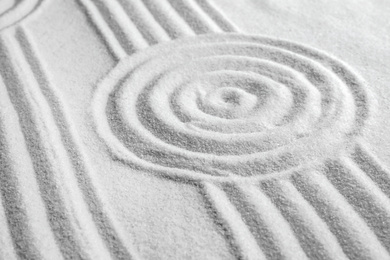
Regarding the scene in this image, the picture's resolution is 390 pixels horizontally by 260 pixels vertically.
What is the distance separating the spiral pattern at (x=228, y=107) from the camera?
36.9 inches

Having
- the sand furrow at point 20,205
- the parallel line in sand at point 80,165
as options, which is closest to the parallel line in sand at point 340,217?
the parallel line in sand at point 80,165

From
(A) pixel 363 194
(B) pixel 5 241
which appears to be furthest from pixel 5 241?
(A) pixel 363 194

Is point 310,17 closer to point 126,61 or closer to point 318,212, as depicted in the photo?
point 126,61

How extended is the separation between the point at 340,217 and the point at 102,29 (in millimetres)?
787

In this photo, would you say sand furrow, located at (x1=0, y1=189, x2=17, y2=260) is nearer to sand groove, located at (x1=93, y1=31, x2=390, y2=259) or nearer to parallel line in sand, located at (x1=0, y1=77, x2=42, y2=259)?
parallel line in sand, located at (x1=0, y1=77, x2=42, y2=259)

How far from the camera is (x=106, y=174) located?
91 centimetres

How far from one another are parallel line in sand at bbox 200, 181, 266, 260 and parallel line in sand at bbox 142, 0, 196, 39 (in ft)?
1.74

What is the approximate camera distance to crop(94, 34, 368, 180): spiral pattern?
94 cm

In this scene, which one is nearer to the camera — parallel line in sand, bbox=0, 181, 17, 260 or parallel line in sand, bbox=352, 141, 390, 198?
parallel line in sand, bbox=0, 181, 17, 260

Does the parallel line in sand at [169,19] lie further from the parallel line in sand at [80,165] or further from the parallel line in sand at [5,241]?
the parallel line in sand at [5,241]

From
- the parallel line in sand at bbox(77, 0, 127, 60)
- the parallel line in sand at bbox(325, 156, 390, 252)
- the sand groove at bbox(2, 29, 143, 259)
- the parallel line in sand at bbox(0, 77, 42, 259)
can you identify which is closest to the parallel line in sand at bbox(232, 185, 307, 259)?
the parallel line in sand at bbox(325, 156, 390, 252)

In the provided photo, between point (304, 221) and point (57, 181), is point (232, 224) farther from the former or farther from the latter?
point (57, 181)

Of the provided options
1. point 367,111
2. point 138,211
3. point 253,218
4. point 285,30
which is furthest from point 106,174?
point 285,30

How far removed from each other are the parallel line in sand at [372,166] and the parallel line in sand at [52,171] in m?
0.48
